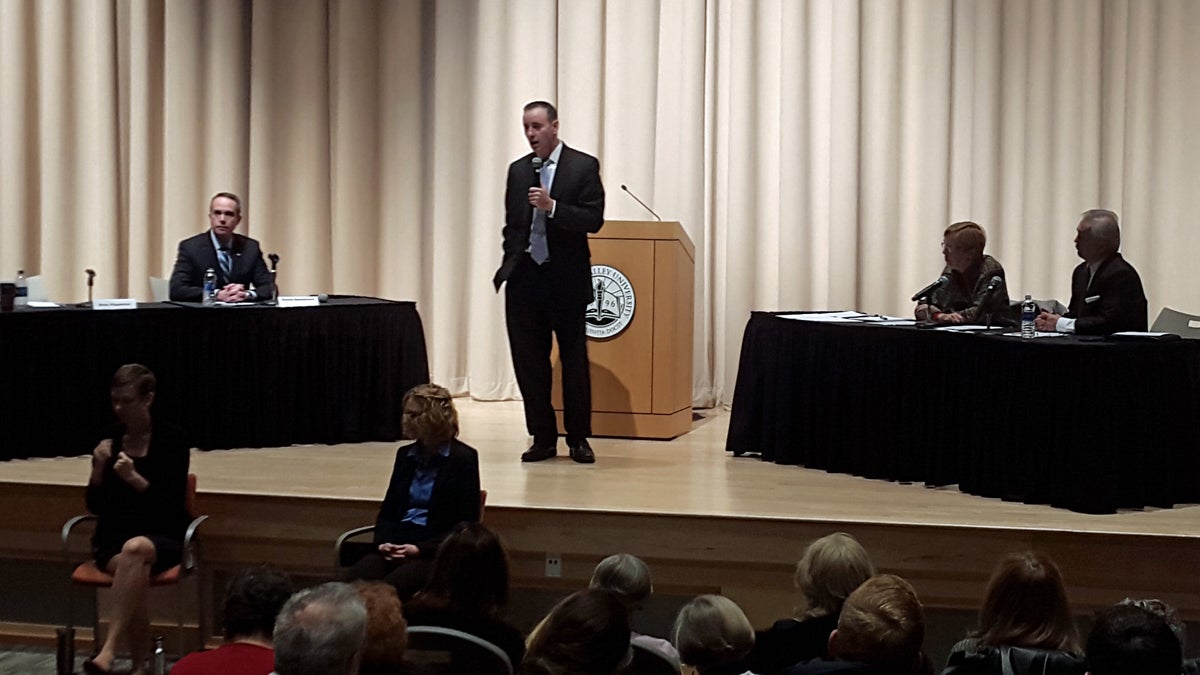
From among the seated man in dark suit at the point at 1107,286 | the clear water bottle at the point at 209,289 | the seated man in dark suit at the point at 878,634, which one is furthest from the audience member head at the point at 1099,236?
the clear water bottle at the point at 209,289

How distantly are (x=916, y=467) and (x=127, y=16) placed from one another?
620cm

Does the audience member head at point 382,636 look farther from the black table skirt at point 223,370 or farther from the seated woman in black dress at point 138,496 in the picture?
the black table skirt at point 223,370

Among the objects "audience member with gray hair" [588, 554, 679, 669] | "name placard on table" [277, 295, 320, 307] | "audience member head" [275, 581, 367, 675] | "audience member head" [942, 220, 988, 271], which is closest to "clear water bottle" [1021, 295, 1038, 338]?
"audience member head" [942, 220, 988, 271]

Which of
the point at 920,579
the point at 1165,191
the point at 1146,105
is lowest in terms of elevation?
the point at 920,579

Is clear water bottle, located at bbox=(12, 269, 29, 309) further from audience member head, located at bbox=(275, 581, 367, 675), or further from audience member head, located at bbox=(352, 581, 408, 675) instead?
audience member head, located at bbox=(275, 581, 367, 675)

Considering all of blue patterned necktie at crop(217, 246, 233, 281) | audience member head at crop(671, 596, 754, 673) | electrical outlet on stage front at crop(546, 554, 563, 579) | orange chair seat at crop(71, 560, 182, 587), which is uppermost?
blue patterned necktie at crop(217, 246, 233, 281)

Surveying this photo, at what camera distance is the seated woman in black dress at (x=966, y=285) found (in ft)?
19.2

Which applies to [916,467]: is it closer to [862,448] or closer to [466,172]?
[862,448]

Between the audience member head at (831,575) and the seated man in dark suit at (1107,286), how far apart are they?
2.52 m

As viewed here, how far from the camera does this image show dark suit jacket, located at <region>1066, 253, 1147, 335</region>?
17.5ft

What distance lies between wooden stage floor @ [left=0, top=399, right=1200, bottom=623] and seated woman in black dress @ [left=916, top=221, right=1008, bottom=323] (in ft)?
2.69

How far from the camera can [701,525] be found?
5.09 meters

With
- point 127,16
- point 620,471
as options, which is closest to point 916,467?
point 620,471

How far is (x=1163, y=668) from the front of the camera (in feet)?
8.16
